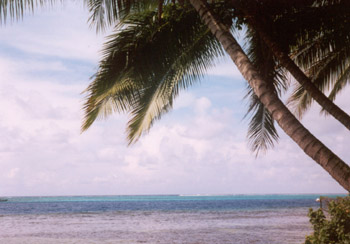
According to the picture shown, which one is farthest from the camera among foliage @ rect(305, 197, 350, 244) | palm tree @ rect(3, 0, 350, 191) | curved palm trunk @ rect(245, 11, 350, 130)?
foliage @ rect(305, 197, 350, 244)

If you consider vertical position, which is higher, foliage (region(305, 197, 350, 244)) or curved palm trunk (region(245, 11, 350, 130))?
curved palm trunk (region(245, 11, 350, 130))

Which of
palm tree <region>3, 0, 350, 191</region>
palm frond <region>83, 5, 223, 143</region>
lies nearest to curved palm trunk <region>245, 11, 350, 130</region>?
palm tree <region>3, 0, 350, 191</region>

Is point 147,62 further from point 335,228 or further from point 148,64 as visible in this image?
point 335,228

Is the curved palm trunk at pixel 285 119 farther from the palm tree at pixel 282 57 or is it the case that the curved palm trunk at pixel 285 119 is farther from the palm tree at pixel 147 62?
the palm tree at pixel 147 62

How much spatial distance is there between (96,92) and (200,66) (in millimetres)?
1941

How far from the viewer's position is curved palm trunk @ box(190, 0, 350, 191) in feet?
11.3

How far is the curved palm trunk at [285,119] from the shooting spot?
343cm

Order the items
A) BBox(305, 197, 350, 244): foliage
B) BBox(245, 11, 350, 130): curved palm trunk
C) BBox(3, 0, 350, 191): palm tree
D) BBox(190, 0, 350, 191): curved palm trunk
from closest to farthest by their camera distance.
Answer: BBox(190, 0, 350, 191): curved palm trunk → BBox(245, 11, 350, 130): curved palm trunk → BBox(3, 0, 350, 191): palm tree → BBox(305, 197, 350, 244): foliage

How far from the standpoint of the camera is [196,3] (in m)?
4.89

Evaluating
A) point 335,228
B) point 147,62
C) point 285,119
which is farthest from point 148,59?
point 335,228

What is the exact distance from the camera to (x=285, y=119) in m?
3.80

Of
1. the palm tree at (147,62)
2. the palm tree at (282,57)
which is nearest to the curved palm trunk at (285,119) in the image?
the palm tree at (282,57)

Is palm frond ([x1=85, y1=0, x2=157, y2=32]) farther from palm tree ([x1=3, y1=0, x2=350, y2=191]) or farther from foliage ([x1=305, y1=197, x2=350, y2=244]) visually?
foliage ([x1=305, y1=197, x2=350, y2=244])

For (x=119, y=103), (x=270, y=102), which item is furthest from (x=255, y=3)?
(x=119, y=103)
